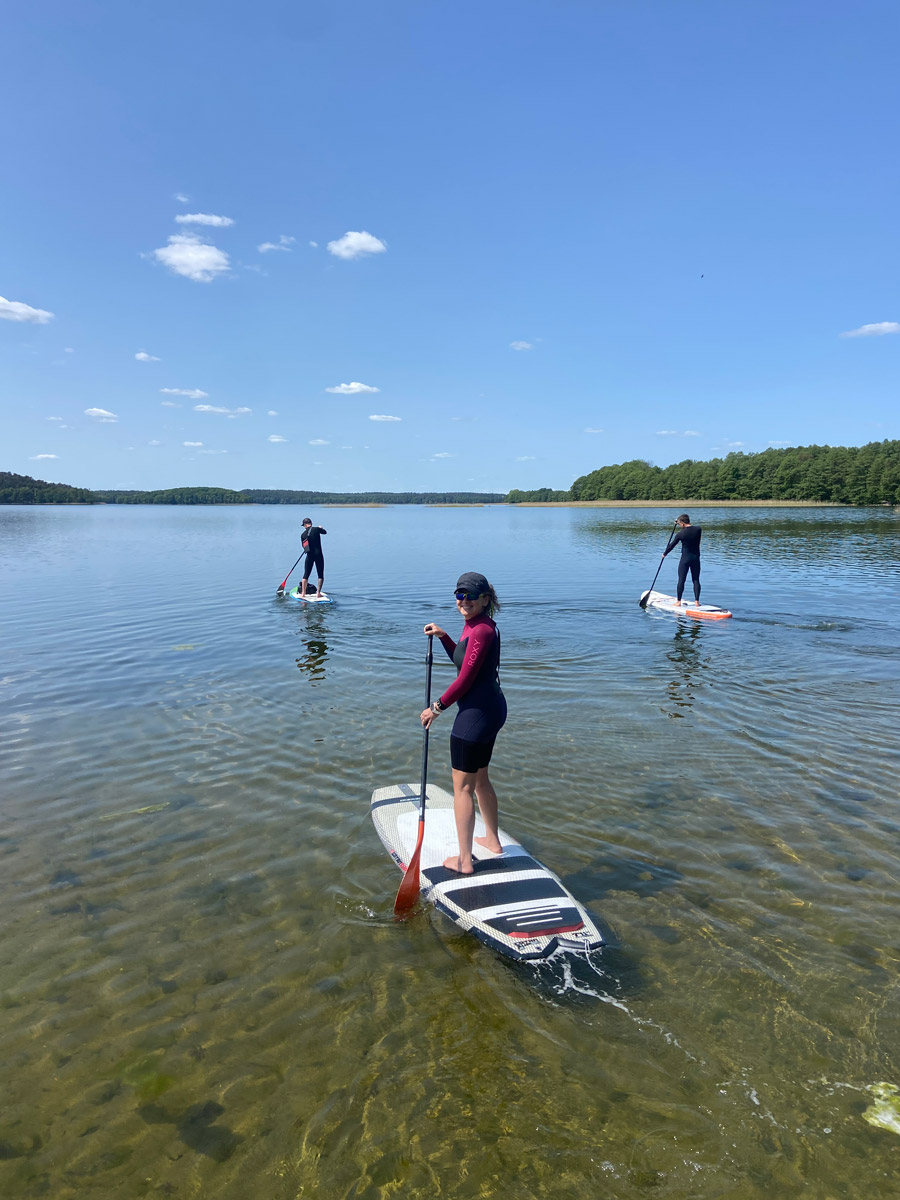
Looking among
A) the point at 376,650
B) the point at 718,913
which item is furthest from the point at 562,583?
the point at 718,913

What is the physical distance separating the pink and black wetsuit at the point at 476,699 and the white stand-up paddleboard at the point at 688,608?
1459cm

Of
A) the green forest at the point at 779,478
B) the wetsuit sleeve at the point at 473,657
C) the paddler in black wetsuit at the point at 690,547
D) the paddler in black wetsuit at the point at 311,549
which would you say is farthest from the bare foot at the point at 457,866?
the green forest at the point at 779,478

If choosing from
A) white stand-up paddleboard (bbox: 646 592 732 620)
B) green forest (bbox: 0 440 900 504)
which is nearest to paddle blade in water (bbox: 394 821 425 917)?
white stand-up paddleboard (bbox: 646 592 732 620)

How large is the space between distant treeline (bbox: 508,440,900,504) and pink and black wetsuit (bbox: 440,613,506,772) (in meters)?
130

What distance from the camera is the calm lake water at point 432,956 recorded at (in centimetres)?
349

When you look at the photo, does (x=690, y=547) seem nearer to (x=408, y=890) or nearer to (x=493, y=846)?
(x=493, y=846)

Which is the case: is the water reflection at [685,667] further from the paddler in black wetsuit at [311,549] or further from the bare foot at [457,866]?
the paddler in black wetsuit at [311,549]

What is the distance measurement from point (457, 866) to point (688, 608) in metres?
15.3

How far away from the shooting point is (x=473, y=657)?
549 cm

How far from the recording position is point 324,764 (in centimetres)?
862

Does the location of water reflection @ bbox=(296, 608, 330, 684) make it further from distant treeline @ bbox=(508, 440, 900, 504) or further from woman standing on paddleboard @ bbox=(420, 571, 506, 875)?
distant treeline @ bbox=(508, 440, 900, 504)

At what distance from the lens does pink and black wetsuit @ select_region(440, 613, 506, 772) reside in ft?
18.1

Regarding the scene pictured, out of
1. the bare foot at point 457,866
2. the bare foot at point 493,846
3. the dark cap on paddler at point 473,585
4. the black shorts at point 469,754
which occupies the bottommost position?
the bare foot at point 457,866

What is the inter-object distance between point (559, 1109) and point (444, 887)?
6.35 ft
